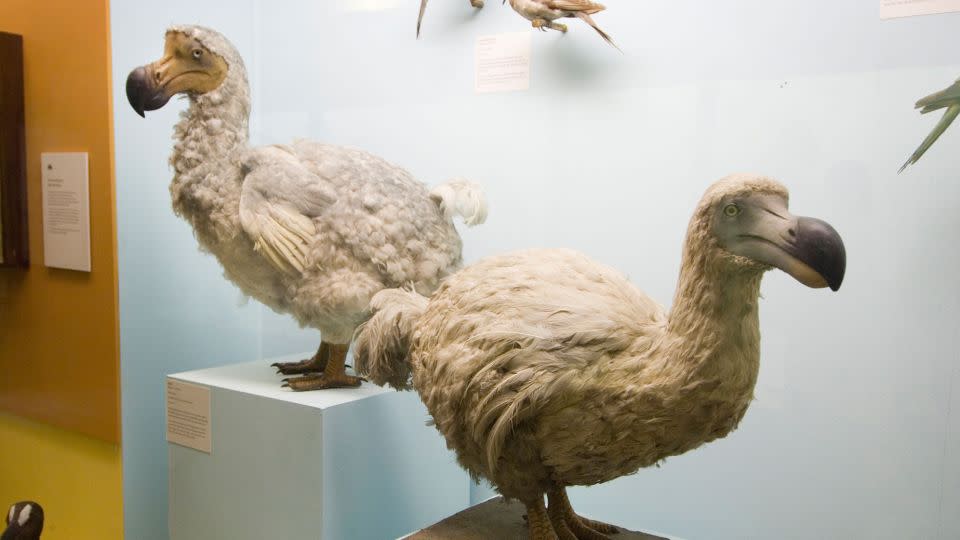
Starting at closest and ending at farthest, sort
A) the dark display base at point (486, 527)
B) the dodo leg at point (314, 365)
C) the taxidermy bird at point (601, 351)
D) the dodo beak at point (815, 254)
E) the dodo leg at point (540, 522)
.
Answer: the dodo beak at point (815, 254), the taxidermy bird at point (601, 351), the dodo leg at point (540, 522), the dark display base at point (486, 527), the dodo leg at point (314, 365)

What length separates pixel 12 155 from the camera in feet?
8.20

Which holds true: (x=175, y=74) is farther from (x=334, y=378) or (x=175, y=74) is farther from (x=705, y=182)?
(x=705, y=182)

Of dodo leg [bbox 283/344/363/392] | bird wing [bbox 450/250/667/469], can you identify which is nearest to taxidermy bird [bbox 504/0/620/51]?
bird wing [bbox 450/250/667/469]

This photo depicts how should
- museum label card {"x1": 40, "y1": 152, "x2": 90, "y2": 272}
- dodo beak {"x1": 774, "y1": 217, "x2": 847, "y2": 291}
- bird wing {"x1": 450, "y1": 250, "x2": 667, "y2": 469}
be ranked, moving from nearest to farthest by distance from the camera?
1. dodo beak {"x1": 774, "y1": 217, "x2": 847, "y2": 291}
2. bird wing {"x1": 450, "y1": 250, "x2": 667, "y2": 469}
3. museum label card {"x1": 40, "y1": 152, "x2": 90, "y2": 272}

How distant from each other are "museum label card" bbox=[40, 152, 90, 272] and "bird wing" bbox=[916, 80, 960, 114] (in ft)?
6.98

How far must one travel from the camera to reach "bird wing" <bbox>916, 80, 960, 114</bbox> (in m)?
1.46

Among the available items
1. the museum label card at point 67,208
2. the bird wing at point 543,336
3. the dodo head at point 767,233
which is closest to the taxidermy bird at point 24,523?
the museum label card at point 67,208

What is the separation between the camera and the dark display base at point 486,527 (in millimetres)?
1810

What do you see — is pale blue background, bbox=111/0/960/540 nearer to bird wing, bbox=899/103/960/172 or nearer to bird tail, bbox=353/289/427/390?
bird wing, bbox=899/103/960/172

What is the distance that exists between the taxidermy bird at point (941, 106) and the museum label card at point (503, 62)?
93cm

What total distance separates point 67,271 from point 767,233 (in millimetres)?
2078

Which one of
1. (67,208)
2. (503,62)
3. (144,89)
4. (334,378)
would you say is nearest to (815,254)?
(503,62)

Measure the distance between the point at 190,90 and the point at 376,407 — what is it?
0.90 meters

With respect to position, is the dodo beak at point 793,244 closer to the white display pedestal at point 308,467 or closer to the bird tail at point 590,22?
the bird tail at point 590,22
